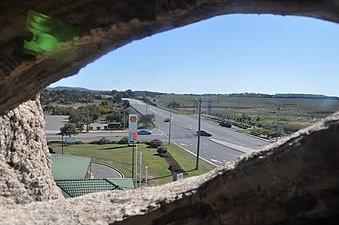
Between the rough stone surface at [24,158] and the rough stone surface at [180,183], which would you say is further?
the rough stone surface at [24,158]

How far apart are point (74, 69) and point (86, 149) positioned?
3767 cm

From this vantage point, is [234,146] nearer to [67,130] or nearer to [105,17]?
[67,130]

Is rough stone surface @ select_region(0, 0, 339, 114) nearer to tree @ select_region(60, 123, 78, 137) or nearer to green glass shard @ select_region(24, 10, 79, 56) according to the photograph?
green glass shard @ select_region(24, 10, 79, 56)

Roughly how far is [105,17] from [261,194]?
3581mm

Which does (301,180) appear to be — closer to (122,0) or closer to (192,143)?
(122,0)

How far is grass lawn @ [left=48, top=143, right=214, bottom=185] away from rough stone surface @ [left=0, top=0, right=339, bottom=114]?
21.7 metres

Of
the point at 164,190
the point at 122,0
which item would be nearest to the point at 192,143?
the point at 164,190

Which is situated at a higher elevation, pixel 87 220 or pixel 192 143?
pixel 87 220

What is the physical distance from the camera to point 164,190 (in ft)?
26.9

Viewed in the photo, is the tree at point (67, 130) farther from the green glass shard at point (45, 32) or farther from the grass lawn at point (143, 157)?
the green glass shard at point (45, 32)

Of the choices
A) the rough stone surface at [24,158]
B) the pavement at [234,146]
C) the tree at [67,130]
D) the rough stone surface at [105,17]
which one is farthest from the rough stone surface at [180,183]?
the tree at [67,130]

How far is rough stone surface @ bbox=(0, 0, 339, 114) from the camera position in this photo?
4.83 m

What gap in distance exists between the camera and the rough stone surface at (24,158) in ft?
31.5

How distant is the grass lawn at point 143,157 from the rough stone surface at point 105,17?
71.3 feet
